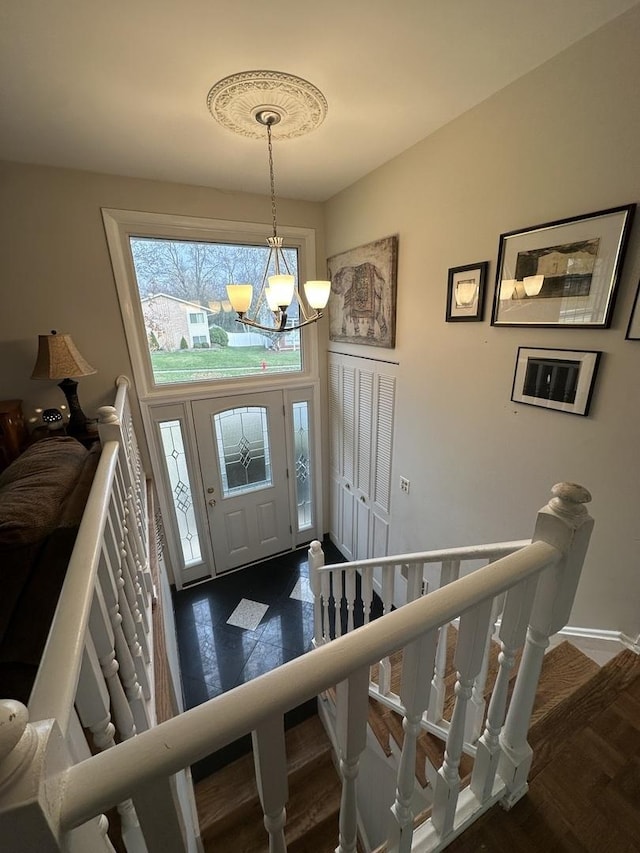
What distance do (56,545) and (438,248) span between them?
2.31 metres

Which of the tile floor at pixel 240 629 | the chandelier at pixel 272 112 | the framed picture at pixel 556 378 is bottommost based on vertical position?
the tile floor at pixel 240 629

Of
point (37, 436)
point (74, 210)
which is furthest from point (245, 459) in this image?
point (74, 210)

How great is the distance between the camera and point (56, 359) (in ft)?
7.25

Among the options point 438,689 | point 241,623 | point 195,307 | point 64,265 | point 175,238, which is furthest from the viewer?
point 241,623

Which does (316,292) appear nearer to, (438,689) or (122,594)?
(122,594)

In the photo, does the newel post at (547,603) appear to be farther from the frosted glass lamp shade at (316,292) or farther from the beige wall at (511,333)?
the frosted glass lamp shade at (316,292)

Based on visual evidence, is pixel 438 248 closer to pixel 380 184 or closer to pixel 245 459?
pixel 380 184

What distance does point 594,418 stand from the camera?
1.47m

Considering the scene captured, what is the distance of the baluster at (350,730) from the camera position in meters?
0.57

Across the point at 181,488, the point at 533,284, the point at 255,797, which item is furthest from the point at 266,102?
the point at 255,797

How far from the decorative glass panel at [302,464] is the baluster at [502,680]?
2.91m

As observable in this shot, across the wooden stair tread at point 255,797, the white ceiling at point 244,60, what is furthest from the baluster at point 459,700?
the white ceiling at point 244,60

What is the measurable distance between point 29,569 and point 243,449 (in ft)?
8.60

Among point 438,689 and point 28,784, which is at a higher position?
point 28,784
